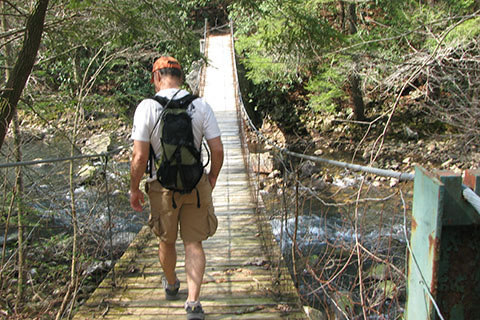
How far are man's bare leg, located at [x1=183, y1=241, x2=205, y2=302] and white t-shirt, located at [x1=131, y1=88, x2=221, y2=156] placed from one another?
1.70ft

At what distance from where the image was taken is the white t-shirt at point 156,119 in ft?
6.30

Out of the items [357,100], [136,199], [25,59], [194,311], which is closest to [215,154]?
[136,199]

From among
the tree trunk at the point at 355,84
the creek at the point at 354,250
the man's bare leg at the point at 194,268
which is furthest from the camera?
the tree trunk at the point at 355,84

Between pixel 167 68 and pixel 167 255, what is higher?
→ pixel 167 68

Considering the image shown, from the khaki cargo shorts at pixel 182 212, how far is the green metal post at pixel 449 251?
1.36 meters

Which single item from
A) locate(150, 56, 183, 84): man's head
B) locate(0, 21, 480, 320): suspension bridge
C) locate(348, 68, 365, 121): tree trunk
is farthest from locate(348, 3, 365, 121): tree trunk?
locate(150, 56, 183, 84): man's head

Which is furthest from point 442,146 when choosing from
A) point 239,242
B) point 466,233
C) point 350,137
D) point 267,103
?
point 466,233

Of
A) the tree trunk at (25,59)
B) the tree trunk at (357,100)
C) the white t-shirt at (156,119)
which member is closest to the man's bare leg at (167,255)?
the white t-shirt at (156,119)

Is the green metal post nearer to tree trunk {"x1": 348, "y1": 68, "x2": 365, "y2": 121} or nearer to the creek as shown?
the creek

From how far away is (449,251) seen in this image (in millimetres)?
799

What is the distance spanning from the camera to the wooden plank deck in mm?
2180

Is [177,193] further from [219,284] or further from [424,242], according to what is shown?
[424,242]

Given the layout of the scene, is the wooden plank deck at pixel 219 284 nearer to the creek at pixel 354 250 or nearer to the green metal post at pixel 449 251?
the creek at pixel 354 250

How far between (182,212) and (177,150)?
1.21ft
